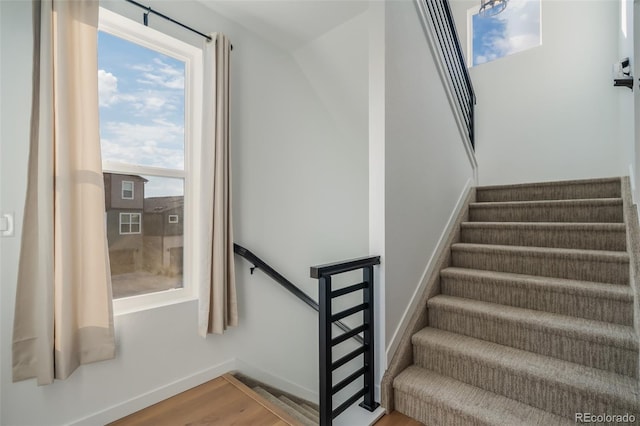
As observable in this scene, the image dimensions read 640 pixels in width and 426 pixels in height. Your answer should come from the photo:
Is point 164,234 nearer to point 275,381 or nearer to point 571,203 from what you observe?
point 275,381

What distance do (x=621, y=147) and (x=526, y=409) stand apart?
9.44 feet

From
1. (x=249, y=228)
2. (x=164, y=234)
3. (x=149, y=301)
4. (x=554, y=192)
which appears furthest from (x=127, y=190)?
(x=554, y=192)

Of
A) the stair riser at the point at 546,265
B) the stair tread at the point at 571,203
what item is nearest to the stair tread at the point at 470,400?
the stair riser at the point at 546,265

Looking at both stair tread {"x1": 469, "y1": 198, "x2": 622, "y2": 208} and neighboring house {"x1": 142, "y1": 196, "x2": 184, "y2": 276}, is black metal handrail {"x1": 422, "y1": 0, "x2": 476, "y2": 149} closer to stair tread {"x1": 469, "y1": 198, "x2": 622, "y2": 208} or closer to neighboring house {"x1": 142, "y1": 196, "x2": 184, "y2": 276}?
stair tread {"x1": 469, "y1": 198, "x2": 622, "y2": 208}

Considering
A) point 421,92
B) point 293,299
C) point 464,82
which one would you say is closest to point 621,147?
point 464,82

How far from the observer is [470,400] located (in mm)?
1481

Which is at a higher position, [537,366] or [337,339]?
[337,339]

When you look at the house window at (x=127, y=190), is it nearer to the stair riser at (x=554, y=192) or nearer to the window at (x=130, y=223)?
the window at (x=130, y=223)

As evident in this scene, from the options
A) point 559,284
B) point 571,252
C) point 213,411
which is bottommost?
point 213,411

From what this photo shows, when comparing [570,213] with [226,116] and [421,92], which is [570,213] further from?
[226,116]

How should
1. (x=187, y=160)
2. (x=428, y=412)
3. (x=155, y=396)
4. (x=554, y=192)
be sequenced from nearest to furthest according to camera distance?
1. (x=428, y=412)
2. (x=155, y=396)
3. (x=187, y=160)
4. (x=554, y=192)

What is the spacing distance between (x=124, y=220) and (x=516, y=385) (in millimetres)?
2282

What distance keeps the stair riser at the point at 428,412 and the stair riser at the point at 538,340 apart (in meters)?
0.50

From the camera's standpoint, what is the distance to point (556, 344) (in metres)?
1.55
